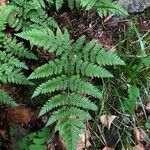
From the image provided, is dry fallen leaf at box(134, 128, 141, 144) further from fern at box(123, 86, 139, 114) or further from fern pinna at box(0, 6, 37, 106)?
fern pinna at box(0, 6, 37, 106)

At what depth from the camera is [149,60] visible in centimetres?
392

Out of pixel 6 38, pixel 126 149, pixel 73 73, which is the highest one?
pixel 6 38

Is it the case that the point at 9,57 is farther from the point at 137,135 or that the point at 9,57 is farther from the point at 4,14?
the point at 137,135

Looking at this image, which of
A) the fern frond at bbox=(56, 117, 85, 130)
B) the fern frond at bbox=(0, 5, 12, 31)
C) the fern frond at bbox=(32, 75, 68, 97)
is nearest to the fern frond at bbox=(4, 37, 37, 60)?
the fern frond at bbox=(0, 5, 12, 31)

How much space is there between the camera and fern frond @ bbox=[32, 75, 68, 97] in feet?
11.5

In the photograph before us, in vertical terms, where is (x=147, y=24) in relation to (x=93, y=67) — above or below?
above

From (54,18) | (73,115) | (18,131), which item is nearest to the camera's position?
(73,115)

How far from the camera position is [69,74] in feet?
12.1

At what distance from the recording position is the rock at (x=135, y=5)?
425 cm

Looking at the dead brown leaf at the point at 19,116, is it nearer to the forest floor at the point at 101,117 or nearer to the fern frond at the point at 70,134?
the forest floor at the point at 101,117

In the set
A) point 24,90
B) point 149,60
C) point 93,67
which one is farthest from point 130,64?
point 24,90

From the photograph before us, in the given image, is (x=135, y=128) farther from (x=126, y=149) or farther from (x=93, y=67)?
(x=93, y=67)

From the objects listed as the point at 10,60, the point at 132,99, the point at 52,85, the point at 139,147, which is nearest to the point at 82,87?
the point at 52,85

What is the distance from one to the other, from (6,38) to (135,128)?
1827mm
